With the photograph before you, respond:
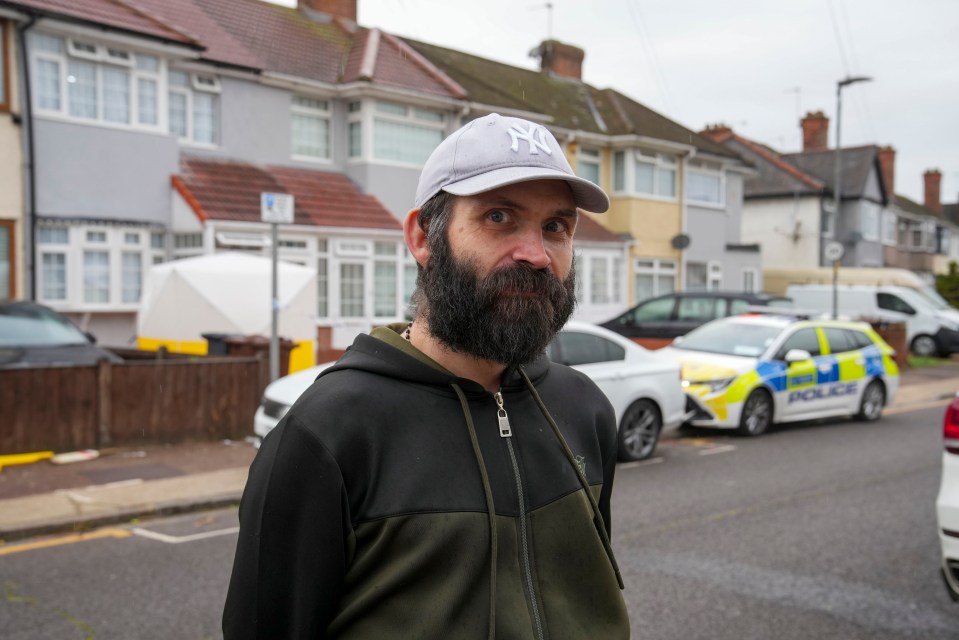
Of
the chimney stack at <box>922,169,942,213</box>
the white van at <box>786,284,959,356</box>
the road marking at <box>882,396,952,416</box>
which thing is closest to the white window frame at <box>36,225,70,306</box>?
the road marking at <box>882,396,952,416</box>

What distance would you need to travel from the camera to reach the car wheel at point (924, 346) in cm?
2630

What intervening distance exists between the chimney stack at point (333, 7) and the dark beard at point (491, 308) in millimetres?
23572

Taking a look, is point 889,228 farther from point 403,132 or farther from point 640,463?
point 640,463

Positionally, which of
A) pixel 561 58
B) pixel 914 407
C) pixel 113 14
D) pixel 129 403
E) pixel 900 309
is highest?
pixel 561 58

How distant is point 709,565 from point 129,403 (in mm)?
6810

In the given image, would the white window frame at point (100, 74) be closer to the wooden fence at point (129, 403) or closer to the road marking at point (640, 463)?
the wooden fence at point (129, 403)

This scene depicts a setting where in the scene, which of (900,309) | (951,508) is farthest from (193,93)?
(900,309)

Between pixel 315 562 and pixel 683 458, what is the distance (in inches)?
368

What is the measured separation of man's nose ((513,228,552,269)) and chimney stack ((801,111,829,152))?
45.7 metres

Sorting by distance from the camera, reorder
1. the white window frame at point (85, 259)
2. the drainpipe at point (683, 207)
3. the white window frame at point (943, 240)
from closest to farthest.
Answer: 1. the white window frame at point (85, 259)
2. the drainpipe at point (683, 207)
3. the white window frame at point (943, 240)

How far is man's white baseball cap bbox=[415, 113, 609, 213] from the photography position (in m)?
1.80

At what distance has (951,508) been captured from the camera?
4.94m

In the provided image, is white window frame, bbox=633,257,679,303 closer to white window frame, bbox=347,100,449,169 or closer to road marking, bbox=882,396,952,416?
white window frame, bbox=347,100,449,169

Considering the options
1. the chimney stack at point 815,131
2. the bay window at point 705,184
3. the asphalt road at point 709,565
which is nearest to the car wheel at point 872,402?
the asphalt road at point 709,565
